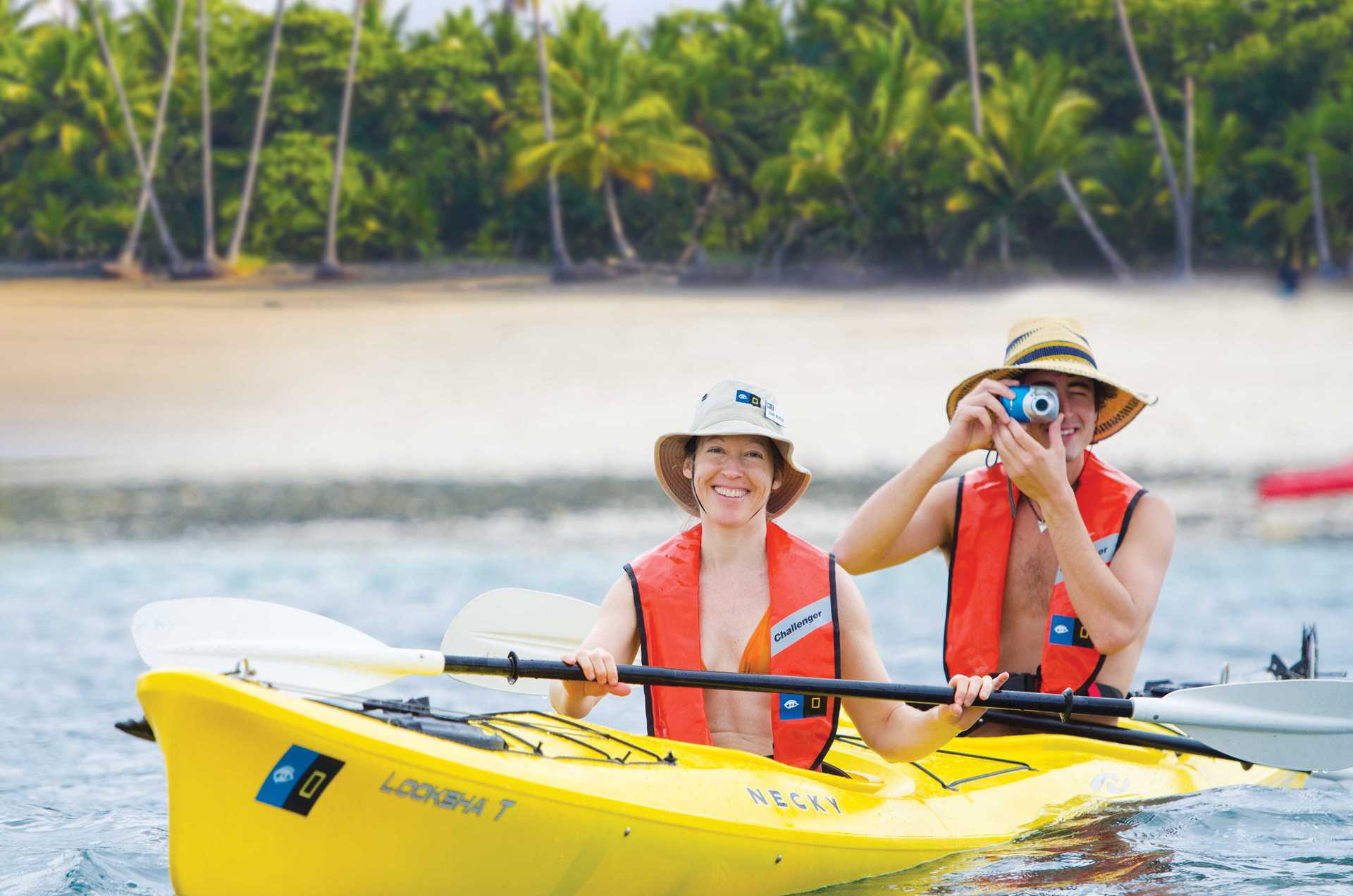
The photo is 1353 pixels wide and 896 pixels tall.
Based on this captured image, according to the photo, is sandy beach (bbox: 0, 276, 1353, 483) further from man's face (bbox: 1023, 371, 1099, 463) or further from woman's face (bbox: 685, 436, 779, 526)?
woman's face (bbox: 685, 436, 779, 526)

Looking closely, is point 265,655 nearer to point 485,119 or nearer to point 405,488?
point 405,488

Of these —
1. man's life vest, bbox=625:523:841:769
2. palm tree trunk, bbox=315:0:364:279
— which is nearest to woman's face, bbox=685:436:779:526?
man's life vest, bbox=625:523:841:769

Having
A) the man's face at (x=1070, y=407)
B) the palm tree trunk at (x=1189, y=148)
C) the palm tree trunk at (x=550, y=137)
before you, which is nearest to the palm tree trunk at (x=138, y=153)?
the palm tree trunk at (x=550, y=137)

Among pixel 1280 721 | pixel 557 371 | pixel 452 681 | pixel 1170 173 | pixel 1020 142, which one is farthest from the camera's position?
pixel 1170 173

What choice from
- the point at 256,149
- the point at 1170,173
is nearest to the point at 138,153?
the point at 256,149

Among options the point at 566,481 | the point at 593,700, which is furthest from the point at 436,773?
the point at 566,481

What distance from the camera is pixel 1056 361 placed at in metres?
4.18

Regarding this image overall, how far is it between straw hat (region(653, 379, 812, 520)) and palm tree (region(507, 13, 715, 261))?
25705 mm

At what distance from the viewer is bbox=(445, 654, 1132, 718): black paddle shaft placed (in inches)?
139

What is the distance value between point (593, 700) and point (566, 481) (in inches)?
481

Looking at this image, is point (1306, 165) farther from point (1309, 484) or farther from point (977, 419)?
point (977, 419)

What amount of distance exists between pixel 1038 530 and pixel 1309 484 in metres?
10.8

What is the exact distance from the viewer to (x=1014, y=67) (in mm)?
29609

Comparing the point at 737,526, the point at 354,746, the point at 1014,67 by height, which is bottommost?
the point at 354,746
